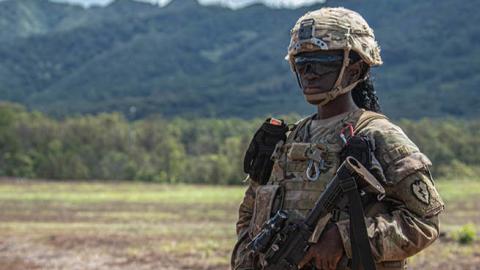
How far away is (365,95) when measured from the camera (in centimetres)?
360

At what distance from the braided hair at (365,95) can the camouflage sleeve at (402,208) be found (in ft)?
1.35

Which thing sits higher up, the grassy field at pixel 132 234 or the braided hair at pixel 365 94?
the braided hair at pixel 365 94

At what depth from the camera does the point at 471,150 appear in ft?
277

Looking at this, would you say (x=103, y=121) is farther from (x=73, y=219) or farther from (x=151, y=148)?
(x=73, y=219)

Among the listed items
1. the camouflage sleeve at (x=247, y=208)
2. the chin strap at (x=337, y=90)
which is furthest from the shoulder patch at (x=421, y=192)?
the camouflage sleeve at (x=247, y=208)

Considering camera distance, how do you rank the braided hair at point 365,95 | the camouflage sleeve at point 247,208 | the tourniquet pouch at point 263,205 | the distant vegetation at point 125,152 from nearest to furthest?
1. the tourniquet pouch at point 263,205
2. the braided hair at point 365,95
3. the camouflage sleeve at point 247,208
4. the distant vegetation at point 125,152

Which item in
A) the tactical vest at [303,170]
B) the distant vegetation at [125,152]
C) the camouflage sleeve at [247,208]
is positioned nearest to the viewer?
the tactical vest at [303,170]

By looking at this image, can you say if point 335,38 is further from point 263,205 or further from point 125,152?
point 125,152

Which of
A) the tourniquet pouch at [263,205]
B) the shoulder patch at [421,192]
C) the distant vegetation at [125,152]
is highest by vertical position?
the shoulder patch at [421,192]

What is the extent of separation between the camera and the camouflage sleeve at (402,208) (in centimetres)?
309

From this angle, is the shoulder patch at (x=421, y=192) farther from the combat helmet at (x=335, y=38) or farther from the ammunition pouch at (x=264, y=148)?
the ammunition pouch at (x=264, y=148)

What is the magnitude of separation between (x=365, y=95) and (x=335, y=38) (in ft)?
1.26

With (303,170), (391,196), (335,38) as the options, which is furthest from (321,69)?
(391,196)

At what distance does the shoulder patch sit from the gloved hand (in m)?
0.34
